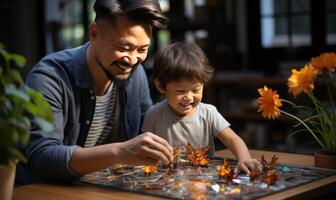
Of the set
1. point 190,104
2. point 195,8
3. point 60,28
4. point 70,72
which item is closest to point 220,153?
point 190,104

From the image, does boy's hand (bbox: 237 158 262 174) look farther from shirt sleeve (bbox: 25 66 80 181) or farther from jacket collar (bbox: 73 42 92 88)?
jacket collar (bbox: 73 42 92 88)

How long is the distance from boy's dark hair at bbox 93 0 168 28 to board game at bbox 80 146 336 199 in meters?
0.37

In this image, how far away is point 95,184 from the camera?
133 centimetres

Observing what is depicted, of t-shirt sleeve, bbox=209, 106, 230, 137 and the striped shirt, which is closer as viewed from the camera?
t-shirt sleeve, bbox=209, 106, 230, 137

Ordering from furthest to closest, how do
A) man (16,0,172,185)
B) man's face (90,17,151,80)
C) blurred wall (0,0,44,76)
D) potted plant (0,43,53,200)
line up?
blurred wall (0,0,44,76), man's face (90,17,151,80), man (16,0,172,185), potted plant (0,43,53,200)

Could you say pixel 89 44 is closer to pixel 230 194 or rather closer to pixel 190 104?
pixel 190 104

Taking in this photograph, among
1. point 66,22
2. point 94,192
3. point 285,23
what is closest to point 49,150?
point 94,192

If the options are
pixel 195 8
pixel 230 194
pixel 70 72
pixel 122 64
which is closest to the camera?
pixel 230 194

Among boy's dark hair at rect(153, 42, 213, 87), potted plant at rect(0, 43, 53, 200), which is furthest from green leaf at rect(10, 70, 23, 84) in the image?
boy's dark hair at rect(153, 42, 213, 87)

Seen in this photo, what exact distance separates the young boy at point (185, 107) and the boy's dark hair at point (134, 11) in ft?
0.42

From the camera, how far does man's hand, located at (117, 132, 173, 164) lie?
4.17ft

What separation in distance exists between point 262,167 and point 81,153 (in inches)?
17.2

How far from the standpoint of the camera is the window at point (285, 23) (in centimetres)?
459

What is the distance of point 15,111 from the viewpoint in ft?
3.32
